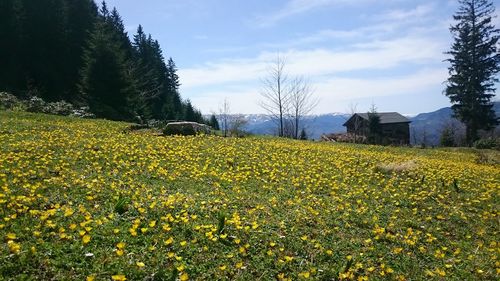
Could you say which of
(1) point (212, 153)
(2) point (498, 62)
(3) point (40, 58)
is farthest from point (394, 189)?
(3) point (40, 58)

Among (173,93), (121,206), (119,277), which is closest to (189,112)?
(173,93)

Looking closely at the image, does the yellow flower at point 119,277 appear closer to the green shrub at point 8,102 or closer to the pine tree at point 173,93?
the green shrub at point 8,102

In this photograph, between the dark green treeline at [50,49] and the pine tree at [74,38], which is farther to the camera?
the pine tree at [74,38]

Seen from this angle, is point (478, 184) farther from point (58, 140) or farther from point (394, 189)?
point (58, 140)

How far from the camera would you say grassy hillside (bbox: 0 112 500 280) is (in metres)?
4.82

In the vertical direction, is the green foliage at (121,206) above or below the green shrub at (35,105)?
below

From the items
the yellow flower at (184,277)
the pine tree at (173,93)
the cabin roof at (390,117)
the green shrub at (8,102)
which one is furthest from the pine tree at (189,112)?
the yellow flower at (184,277)

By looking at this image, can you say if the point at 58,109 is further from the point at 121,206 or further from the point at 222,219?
the point at 222,219

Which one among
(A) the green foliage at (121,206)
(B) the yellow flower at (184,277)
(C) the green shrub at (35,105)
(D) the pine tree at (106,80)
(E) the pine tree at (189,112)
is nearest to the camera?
(B) the yellow flower at (184,277)

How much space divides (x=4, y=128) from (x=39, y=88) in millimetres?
32387

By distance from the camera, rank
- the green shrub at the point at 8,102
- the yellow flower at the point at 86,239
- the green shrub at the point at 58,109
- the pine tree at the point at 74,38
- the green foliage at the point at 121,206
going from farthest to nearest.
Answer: the pine tree at the point at 74,38 → the green shrub at the point at 58,109 → the green shrub at the point at 8,102 → the green foliage at the point at 121,206 → the yellow flower at the point at 86,239

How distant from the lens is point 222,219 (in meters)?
5.84

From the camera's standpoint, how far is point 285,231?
248 inches

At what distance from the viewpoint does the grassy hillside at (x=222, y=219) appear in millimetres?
4816
